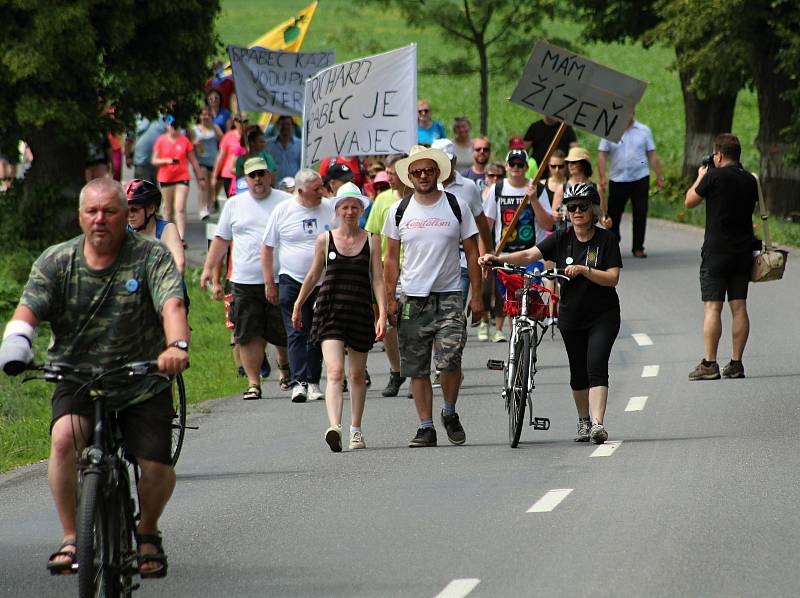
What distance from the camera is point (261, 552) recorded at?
8516 millimetres

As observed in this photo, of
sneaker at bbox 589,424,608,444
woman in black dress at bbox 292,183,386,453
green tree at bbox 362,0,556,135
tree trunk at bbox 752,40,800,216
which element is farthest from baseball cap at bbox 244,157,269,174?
green tree at bbox 362,0,556,135

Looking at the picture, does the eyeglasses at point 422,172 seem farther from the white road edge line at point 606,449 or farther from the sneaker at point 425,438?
the white road edge line at point 606,449

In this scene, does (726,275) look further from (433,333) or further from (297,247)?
(433,333)

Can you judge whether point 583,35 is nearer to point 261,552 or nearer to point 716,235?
point 716,235

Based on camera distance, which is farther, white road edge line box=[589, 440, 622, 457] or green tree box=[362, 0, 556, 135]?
green tree box=[362, 0, 556, 135]

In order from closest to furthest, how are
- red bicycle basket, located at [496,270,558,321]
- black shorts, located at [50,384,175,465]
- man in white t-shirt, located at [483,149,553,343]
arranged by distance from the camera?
black shorts, located at [50,384,175,465] < red bicycle basket, located at [496,270,558,321] < man in white t-shirt, located at [483,149,553,343]

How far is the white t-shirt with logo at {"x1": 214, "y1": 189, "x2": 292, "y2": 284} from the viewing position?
15.0 meters

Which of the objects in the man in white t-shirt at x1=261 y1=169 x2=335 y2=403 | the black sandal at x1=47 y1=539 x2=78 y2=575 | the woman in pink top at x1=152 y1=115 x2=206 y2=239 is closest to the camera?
the black sandal at x1=47 y1=539 x2=78 y2=575

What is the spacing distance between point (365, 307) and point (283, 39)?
1597cm

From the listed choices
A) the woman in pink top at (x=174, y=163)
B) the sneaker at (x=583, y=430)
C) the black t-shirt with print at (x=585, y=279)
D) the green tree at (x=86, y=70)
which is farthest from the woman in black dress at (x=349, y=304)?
the woman in pink top at (x=174, y=163)

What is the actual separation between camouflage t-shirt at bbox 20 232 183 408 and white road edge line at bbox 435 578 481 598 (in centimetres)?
148

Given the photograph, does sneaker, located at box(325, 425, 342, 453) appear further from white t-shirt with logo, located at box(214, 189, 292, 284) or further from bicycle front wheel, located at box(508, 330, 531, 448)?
white t-shirt with logo, located at box(214, 189, 292, 284)

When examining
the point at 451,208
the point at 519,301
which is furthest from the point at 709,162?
the point at 451,208

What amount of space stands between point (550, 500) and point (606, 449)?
2.04 metres
